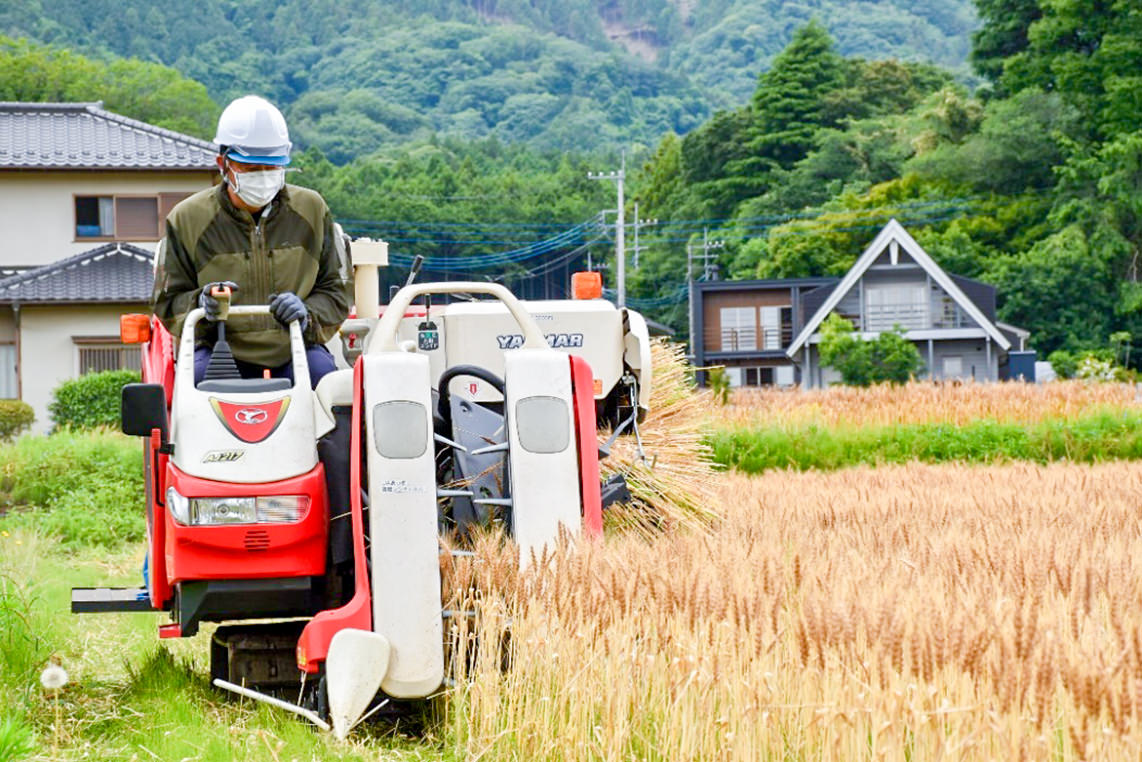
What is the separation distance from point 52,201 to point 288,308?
34.4 m

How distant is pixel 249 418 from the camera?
20.8ft

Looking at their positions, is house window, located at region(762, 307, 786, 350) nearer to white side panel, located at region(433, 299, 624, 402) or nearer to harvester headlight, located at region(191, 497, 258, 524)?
white side panel, located at region(433, 299, 624, 402)

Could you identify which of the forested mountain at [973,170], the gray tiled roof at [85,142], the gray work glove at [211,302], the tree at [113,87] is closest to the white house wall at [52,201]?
the gray tiled roof at [85,142]

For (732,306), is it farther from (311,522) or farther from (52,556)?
(311,522)

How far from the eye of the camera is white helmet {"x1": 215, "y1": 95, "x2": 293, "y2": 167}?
271 inches

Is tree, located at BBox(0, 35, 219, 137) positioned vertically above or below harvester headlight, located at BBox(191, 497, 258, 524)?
above

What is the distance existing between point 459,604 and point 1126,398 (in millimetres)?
19719

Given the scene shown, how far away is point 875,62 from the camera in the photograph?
100062 millimetres

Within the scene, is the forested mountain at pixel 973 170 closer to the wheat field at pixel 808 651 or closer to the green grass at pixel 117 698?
the green grass at pixel 117 698

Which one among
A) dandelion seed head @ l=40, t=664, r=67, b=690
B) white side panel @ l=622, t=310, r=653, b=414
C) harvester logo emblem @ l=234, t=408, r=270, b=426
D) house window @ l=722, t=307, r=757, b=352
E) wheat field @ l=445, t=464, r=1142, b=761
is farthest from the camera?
house window @ l=722, t=307, r=757, b=352

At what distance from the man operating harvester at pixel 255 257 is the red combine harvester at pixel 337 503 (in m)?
0.27

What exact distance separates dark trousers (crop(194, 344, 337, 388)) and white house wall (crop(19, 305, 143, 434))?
3156cm

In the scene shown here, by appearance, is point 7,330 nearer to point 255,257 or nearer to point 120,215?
point 120,215

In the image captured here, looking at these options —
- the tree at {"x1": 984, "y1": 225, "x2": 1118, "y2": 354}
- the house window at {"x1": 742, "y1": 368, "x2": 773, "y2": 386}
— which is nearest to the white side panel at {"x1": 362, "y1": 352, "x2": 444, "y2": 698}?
the tree at {"x1": 984, "y1": 225, "x2": 1118, "y2": 354}
